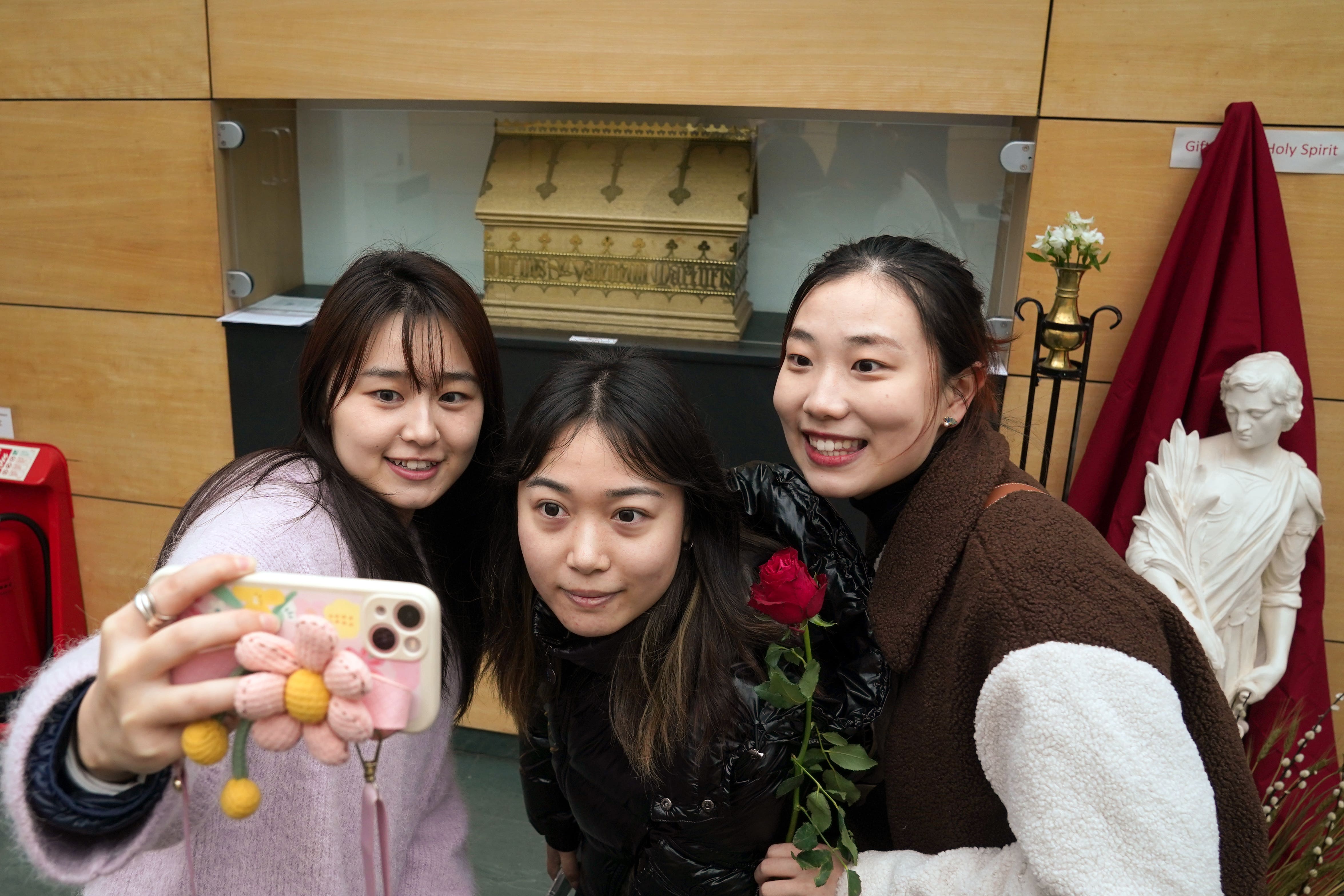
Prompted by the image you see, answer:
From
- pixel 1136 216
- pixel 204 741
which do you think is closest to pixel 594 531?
pixel 204 741

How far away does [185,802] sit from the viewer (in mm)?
825

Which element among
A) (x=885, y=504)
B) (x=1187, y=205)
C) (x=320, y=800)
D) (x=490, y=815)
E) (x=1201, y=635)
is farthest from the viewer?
(x=490, y=815)

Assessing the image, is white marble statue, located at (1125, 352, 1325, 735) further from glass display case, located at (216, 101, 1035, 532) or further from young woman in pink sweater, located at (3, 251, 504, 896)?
young woman in pink sweater, located at (3, 251, 504, 896)

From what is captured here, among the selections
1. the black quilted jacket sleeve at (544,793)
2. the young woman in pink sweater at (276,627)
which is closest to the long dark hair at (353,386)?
the young woman in pink sweater at (276,627)

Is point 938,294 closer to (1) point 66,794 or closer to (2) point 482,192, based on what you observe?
(1) point 66,794

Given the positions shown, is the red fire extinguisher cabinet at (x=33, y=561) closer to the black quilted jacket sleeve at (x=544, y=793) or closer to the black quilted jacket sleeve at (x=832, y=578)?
the black quilted jacket sleeve at (x=544, y=793)

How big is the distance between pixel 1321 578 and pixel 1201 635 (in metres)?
0.46

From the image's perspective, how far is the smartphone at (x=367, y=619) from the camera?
0.78 meters

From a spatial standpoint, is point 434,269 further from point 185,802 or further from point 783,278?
point 783,278

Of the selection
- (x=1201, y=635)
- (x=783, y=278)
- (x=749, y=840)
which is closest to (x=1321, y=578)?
(x=1201, y=635)

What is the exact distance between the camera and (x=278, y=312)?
9.85 feet

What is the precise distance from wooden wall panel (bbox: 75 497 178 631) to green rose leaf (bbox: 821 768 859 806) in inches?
105

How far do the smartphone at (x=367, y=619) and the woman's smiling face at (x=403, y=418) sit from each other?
1.83 ft

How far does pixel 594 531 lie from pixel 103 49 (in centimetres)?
264
